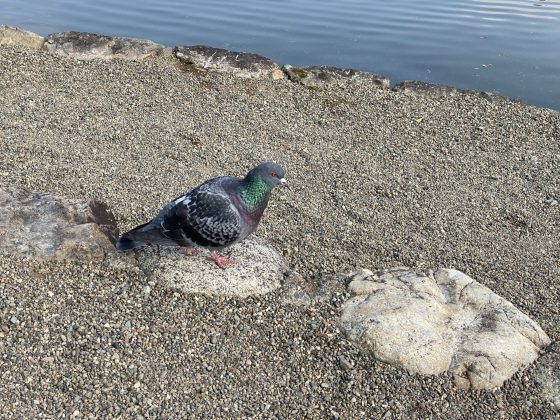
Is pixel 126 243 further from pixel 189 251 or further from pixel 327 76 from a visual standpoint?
pixel 327 76

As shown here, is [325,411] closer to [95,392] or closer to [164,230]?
[95,392]

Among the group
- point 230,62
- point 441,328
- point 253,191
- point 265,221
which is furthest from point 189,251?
point 230,62

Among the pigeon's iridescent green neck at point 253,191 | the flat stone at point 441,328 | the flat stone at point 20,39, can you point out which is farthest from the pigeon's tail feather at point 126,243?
the flat stone at point 20,39

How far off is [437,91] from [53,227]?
6.39m

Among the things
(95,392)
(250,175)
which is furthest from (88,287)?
(250,175)

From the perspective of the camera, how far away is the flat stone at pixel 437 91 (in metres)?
9.31

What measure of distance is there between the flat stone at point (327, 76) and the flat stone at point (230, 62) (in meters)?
0.23

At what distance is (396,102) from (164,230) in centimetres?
539

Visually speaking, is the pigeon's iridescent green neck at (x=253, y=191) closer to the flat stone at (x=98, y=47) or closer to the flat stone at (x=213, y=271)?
the flat stone at (x=213, y=271)

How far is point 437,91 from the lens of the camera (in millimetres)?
9352

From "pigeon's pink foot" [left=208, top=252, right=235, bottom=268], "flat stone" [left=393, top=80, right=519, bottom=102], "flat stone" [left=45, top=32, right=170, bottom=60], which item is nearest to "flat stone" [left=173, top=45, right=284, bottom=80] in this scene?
"flat stone" [left=45, top=32, right=170, bottom=60]

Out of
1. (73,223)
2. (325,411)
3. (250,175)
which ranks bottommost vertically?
(325,411)

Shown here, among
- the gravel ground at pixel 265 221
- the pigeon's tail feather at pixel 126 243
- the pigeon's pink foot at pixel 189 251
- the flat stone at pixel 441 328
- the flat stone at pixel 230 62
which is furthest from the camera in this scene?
the flat stone at pixel 230 62

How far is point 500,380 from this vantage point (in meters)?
4.12
